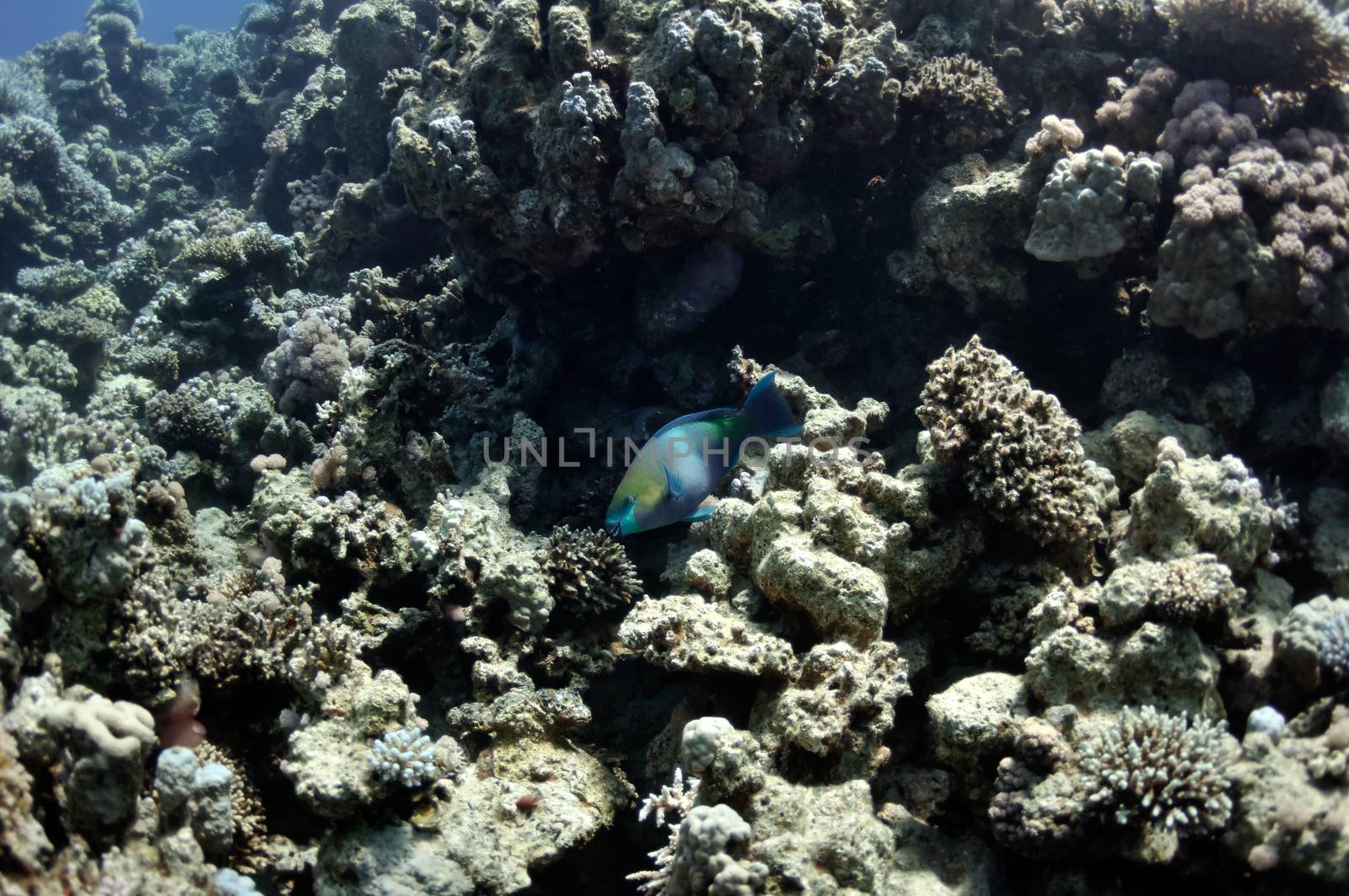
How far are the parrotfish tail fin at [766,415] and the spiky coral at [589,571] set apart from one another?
107 centimetres

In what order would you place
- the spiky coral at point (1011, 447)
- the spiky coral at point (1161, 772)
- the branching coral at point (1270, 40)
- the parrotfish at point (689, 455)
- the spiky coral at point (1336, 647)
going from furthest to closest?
the branching coral at point (1270, 40) → the parrotfish at point (689, 455) → the spiky coral at point (1011, 447) → the spiky coral at point (1336, 647) → the spiky coral at point (1161, 772)

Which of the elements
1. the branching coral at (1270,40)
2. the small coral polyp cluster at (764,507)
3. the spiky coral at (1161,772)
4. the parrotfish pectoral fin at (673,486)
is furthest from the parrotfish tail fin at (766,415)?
the branching coral at (1270,40)

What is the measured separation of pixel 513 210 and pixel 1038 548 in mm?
3881

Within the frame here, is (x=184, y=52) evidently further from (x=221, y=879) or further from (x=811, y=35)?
(x=221, y=879)

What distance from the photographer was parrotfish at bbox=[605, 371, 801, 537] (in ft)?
12.1

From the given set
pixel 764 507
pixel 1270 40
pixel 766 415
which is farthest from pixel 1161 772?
pixel 1270 40

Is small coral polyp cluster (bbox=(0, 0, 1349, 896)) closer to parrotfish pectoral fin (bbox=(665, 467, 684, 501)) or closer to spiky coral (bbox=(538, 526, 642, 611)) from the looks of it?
spiky coral (bbox=(538, 526, 642, 611))

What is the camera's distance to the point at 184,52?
20859 mm

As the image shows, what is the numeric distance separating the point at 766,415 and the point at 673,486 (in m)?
0.59

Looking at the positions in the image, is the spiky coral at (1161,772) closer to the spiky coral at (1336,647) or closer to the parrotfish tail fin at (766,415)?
the spiky coral at (1336,647)

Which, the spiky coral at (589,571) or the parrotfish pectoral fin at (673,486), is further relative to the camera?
the spiky coral at (589,571)

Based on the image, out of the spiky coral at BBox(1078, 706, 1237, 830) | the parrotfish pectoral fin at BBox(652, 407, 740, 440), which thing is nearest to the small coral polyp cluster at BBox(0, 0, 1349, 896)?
the spiky coral at BBox(1078, 706, 1237, 830)

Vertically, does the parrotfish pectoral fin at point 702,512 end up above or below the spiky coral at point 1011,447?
below

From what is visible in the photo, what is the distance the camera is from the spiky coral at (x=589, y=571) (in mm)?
4109
